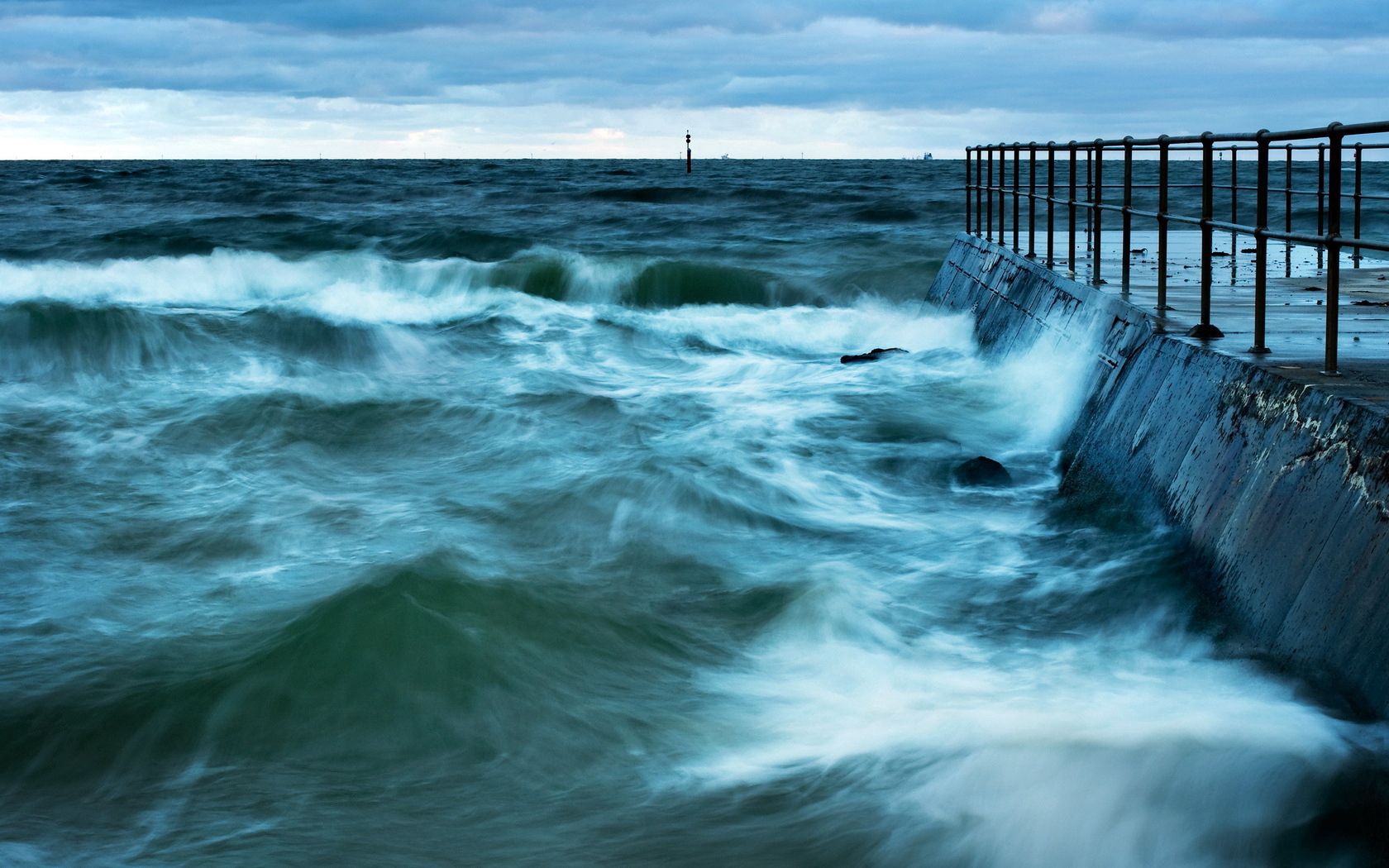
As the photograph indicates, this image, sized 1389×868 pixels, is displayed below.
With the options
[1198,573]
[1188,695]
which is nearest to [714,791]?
[1188,695]

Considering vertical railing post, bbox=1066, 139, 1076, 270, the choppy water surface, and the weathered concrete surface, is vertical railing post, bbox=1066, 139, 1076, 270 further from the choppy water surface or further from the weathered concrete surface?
the weathered concrete surface

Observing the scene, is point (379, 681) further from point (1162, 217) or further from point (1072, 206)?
Answer: point (1072, 206)

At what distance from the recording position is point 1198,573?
5.34 m

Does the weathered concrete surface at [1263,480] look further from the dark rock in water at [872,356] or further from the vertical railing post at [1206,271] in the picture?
the dark rock in water at [872,356]

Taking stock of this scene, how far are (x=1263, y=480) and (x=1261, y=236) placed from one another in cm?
108

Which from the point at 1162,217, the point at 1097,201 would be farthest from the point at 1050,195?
the point at 1162,217

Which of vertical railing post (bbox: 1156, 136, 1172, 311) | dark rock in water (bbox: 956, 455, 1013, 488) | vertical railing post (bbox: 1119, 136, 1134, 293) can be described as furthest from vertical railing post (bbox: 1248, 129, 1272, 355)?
dark rock in water (bbox: 956, 455, 1013, 488)

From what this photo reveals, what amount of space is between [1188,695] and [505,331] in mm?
13238

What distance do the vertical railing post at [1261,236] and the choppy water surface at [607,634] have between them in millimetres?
1016

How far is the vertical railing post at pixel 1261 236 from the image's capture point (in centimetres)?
526

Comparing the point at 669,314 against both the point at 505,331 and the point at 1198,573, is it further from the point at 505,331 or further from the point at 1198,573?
the point at 1198,573

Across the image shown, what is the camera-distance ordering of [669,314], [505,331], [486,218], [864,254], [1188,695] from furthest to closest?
[486,218] → [864,254] → [669,314] → [505,331] → [1188,695]

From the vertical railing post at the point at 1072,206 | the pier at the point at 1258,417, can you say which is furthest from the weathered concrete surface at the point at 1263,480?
the vertical railing post at the point at 1072,206

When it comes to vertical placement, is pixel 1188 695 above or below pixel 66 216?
below
